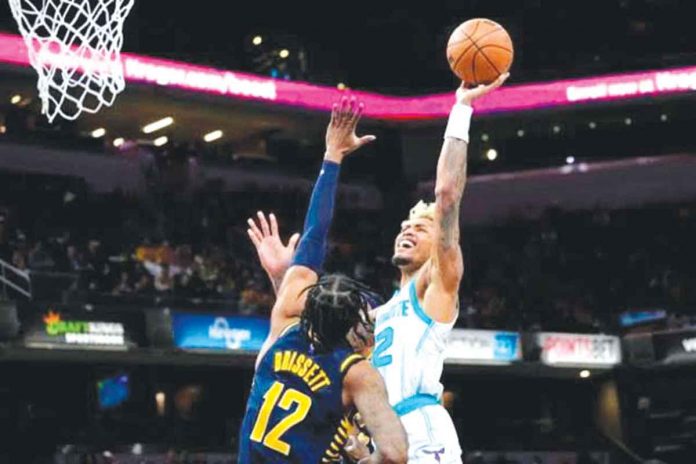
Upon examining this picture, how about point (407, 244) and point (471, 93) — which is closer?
point (471, 93)

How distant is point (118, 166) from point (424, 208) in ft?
60.5

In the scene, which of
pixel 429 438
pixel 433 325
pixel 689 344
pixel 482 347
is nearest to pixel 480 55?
pixel 433 325

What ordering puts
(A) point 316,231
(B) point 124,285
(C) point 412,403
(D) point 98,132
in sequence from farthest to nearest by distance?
(D) point 98,132, (B) point 124,285, (C) point 412,403, (A) point 316,231

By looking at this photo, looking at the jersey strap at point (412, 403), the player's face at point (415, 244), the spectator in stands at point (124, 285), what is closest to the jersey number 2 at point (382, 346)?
the jersey strap at point (412, 403)

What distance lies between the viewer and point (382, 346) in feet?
20.5

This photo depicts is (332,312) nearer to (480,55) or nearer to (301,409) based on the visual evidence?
(301,409)

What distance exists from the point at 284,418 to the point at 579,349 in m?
19.2

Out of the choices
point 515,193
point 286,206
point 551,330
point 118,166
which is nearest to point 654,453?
point 551,330

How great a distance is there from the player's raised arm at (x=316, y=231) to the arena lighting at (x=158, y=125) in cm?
1949

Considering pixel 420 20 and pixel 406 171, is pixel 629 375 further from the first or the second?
pixel 420 20

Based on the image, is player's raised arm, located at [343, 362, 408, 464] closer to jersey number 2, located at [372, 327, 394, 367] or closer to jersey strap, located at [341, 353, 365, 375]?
jersey strap, located at [341, 353, 365, 375]

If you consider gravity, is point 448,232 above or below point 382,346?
above

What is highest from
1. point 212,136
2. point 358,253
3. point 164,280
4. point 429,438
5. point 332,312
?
point 212,136

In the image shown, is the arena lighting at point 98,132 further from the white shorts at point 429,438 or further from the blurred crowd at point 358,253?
the white shorts at point 429,438
